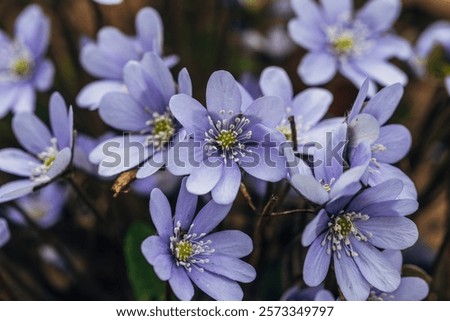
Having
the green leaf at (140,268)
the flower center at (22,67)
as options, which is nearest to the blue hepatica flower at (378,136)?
the green leaf at (140,268)

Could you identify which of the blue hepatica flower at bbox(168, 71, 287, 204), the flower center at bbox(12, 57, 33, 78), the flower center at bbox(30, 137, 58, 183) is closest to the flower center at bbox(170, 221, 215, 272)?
the blue hepatica flower at bbox(168, 71, 287, 204)

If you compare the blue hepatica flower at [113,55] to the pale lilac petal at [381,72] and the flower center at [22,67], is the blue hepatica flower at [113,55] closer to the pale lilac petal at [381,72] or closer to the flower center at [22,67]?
the flower center at [22,67]

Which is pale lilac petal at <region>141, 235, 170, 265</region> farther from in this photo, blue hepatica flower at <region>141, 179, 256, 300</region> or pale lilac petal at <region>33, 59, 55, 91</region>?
pale lilac petal at <region>33, 59, 55, 91</region>

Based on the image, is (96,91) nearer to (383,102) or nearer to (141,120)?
(141,120)

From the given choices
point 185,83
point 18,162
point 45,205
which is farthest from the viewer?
point 45,205

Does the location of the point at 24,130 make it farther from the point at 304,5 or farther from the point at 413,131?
the point at 413,131

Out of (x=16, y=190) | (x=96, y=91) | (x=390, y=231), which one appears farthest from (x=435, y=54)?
(x=16, y=190)
